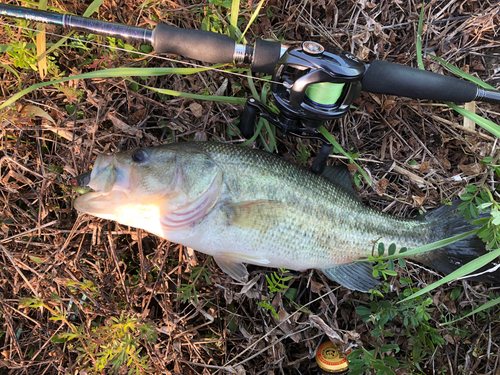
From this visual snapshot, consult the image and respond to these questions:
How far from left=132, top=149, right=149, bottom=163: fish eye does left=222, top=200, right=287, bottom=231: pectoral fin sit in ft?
2.06

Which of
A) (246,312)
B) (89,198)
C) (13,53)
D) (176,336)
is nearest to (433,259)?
(246,312)

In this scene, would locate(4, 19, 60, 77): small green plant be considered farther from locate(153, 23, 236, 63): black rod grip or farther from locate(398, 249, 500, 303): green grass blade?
locate(398, 249, 500, 303): green grass blade

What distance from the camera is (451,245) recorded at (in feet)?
8.66

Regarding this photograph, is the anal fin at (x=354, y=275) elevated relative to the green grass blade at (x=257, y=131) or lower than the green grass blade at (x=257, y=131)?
lower

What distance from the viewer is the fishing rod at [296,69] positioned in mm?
1913

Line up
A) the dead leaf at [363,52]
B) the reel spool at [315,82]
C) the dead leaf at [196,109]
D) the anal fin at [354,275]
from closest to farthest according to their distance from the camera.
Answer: the reel spool at [315,82] → the anal fin at [354,275] → the dead leaf at [196,109] → the dead leaf at [363,52]

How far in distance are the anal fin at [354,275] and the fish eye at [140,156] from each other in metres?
1.63

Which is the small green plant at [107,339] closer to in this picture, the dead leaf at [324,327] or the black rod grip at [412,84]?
the dead leaf at [324,327]

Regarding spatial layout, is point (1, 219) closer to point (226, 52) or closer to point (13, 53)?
point (13, 53)

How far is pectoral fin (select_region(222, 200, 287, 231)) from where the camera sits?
2170 mm

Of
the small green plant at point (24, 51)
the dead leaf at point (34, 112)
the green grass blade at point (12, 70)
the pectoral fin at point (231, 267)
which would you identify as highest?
the small green plant at point (24, 51)

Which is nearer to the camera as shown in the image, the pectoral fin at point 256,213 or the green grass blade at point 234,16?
the pectoral fin at point 256,213

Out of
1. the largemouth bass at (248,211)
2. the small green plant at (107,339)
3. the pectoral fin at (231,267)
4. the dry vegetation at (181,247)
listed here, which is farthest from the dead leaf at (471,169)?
the small green plant at (107,339)

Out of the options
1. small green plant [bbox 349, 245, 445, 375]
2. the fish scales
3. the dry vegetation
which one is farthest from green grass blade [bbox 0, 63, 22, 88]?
small green plant [bbox 349, 245, 445, 375]
